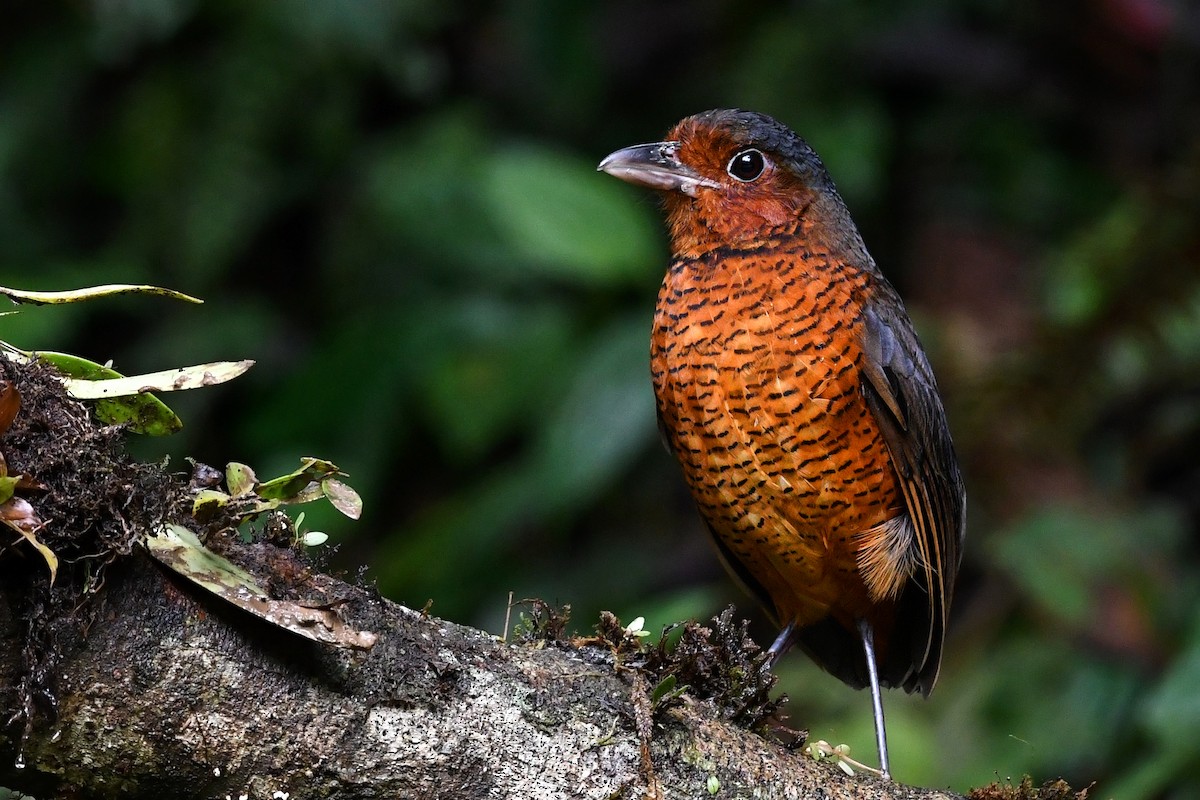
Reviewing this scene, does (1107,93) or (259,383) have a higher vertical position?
(1107,93)

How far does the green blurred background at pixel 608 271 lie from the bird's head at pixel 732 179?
1.11m

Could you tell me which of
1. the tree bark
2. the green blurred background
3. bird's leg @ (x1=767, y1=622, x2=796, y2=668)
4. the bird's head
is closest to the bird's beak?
the bird's head

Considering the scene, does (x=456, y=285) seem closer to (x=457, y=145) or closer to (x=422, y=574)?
(x=457, y=145)

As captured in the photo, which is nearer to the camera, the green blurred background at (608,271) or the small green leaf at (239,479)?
the small green leaf at (239,479)

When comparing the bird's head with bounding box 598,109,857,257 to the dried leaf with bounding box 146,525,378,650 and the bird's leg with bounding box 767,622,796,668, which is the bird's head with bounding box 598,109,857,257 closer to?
the bird's leg with bounding box 767,622,796,668

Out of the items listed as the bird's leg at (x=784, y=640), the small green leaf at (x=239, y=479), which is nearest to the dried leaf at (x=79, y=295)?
the small green leaf at (x=239, y=479)

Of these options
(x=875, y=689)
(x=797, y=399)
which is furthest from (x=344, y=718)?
(x=875, y=689)

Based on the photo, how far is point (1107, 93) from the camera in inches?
246

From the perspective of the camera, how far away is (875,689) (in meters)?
3.07

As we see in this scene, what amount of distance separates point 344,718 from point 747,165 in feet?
6.03

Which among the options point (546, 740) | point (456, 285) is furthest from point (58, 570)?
point (456, 285)

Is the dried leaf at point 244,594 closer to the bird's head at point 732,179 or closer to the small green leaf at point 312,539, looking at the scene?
the small green leaf at point 312,539

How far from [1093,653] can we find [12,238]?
423 cm

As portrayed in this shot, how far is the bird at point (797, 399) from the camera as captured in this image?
279 cm
